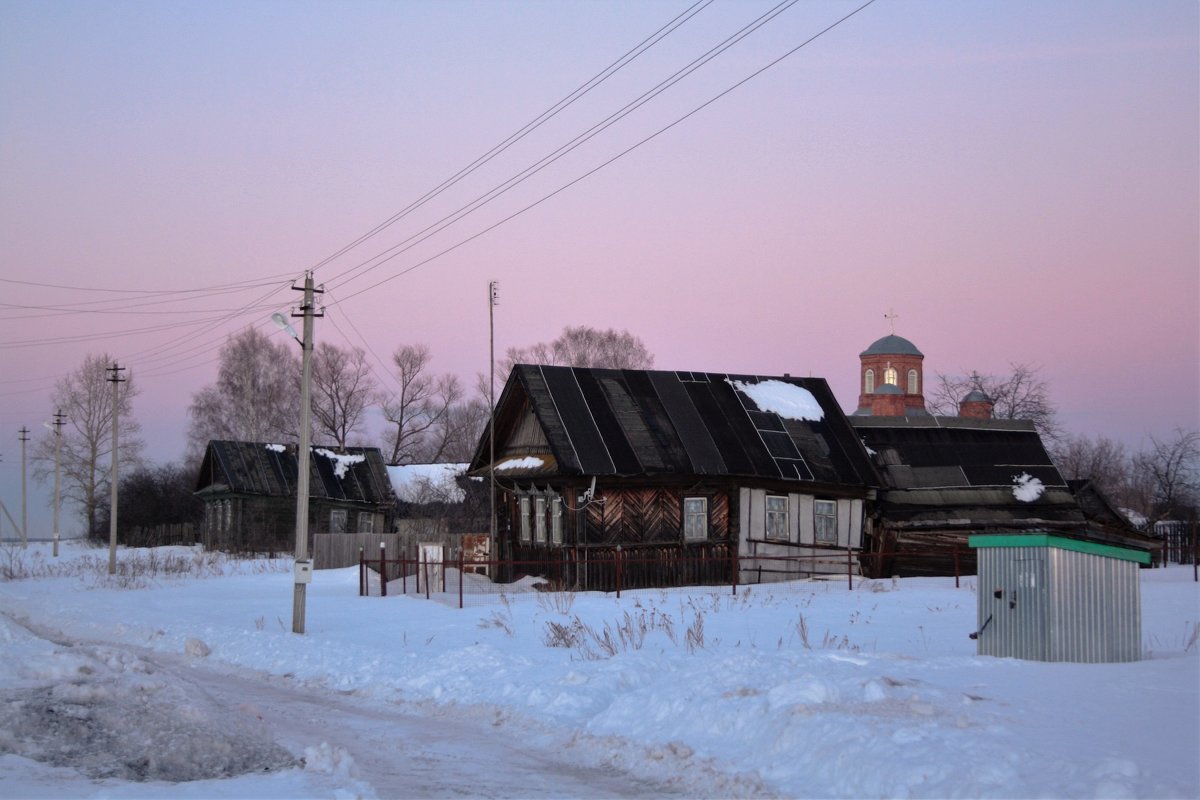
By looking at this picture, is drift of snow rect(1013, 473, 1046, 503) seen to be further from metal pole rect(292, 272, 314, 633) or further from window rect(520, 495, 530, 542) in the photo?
metal pole rect(292, 272, 314, 633)

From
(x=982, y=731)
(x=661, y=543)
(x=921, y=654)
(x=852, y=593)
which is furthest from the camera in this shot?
(x=661, y=543)

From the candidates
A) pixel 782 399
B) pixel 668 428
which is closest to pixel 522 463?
pixel 668 428

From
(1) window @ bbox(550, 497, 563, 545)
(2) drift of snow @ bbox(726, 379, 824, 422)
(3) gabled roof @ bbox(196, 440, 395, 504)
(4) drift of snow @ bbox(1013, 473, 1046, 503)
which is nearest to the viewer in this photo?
(1) window @ bbox(550, 497, 563, 545)

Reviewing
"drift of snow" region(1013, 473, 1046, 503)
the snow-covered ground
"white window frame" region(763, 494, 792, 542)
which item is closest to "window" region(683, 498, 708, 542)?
"white window frame" region(763, 494, 792, 542)

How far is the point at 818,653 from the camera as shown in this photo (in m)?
13.8

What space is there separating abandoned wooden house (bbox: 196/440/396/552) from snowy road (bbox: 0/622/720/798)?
40.6 meters

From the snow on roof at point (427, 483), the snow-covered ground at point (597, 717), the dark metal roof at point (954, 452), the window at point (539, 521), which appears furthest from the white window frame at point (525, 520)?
the snow on roof at point (427, 483)

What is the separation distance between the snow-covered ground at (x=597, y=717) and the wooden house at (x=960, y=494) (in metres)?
15.1

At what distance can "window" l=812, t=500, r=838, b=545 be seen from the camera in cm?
3350

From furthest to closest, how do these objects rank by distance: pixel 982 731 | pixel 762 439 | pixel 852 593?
pixel 762 439 < pixel 852 593 < pixel 982 731

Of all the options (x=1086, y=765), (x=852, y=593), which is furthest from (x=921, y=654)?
(x=852, y=593)

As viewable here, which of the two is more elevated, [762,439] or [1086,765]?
[762,439]

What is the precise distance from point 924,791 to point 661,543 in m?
23.2

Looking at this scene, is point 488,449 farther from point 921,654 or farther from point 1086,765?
point 1086,765
